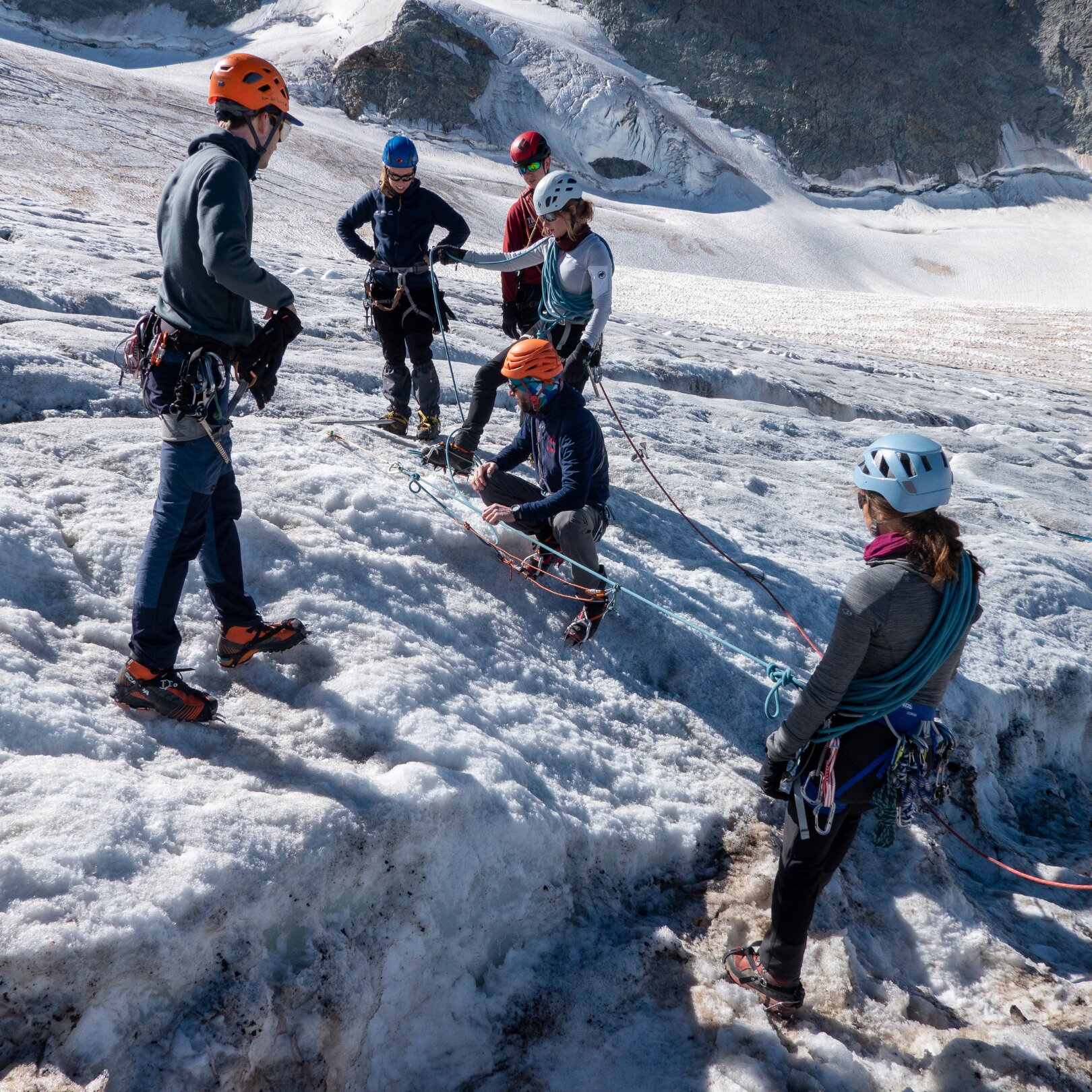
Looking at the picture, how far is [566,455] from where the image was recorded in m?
4.63

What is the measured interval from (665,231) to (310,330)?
119 ft

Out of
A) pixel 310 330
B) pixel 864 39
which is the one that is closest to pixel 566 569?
pixel 310 330

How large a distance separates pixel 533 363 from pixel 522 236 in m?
2.21

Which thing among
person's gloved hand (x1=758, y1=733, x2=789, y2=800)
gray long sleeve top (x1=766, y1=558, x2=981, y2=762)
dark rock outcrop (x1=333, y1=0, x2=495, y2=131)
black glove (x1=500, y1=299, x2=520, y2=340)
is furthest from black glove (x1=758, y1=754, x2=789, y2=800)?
dark rock outcrop (x1=333, y1=0, x2=495, y2=131)

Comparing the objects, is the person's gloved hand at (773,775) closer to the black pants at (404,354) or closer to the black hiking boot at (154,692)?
the black hiking boot at (154,692)

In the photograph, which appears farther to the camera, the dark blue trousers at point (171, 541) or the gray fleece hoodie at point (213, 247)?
the dark blue trousers at point (171, 541)

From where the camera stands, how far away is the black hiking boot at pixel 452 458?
5.93 metres

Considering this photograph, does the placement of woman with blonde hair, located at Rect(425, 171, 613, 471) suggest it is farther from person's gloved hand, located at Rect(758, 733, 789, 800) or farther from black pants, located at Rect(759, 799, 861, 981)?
black pants, located at Rect(759, 799, 861, 981)

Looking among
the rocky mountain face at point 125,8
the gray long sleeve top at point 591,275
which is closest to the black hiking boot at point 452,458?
the gray long sleeve top at point 591,275

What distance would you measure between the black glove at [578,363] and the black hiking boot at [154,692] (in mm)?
3268

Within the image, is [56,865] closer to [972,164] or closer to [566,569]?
[566,569]

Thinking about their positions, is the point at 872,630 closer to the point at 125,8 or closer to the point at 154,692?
the point at 154,692

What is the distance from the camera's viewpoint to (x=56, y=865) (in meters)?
2.43

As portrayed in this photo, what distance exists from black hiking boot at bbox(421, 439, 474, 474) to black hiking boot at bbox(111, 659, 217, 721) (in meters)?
3.02
